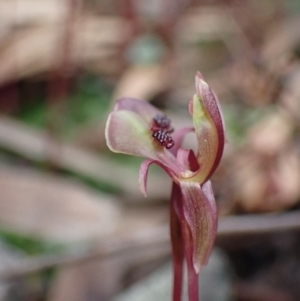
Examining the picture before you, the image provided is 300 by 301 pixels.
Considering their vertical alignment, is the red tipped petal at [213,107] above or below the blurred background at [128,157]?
below

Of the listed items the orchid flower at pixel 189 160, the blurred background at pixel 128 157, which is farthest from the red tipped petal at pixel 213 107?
the blurred background at pixel 128 157

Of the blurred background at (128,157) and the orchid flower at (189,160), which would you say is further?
the blurred background at (128,157)

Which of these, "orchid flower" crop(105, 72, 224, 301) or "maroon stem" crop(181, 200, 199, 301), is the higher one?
"orchid flower" crop(105, 72, 224, 301)

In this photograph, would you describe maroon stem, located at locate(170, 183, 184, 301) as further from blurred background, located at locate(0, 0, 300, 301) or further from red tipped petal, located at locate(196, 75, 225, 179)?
blurred background, located at locate(0, 0, 300, 301)

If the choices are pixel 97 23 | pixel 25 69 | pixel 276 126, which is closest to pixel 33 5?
pixel 97 23

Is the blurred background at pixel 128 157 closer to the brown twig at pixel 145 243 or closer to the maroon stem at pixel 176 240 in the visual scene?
the brown twig at pixel 145 243

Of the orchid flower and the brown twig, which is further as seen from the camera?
the brown twig

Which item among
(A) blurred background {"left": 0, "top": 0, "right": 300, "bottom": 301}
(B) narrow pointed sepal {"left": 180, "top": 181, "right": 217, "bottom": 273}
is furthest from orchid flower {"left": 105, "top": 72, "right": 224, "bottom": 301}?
(A) blurred background {"left": 0, "top": 0, "right": 300, "bottom": 301}

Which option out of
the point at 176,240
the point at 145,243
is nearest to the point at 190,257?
the point at 176,240
